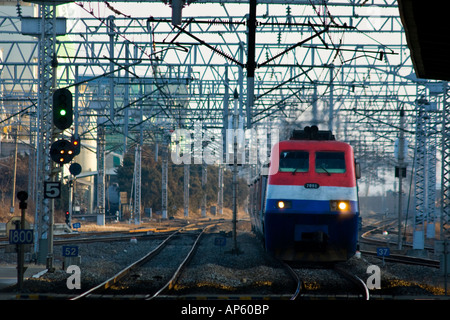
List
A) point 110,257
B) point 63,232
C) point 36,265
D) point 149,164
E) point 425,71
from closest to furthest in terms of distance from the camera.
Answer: point 425,71 < point 36,265 < point 110,257 < point 63,232 < point 149,164

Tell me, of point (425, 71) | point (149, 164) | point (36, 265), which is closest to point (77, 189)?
point (149, 164)

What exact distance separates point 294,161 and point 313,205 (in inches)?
55.8

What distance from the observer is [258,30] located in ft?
93.6

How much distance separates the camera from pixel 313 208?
641 inches

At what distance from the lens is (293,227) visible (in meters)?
16.5

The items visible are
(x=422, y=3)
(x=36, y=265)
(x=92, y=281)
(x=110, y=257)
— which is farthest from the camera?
(x=110, y=257)

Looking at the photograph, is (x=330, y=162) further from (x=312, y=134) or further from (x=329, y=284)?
(x=329, y=284)

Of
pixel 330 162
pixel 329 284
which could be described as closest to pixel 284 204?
pixel 330 162

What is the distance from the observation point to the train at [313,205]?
642 inches

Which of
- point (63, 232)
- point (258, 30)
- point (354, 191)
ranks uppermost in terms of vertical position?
point (258, 30)

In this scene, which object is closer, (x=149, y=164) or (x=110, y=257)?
(x=110, y=257)

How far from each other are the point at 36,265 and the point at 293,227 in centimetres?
811

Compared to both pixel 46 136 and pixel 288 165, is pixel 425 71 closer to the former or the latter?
pixel 288 165

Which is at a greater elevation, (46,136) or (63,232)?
(46,136)
